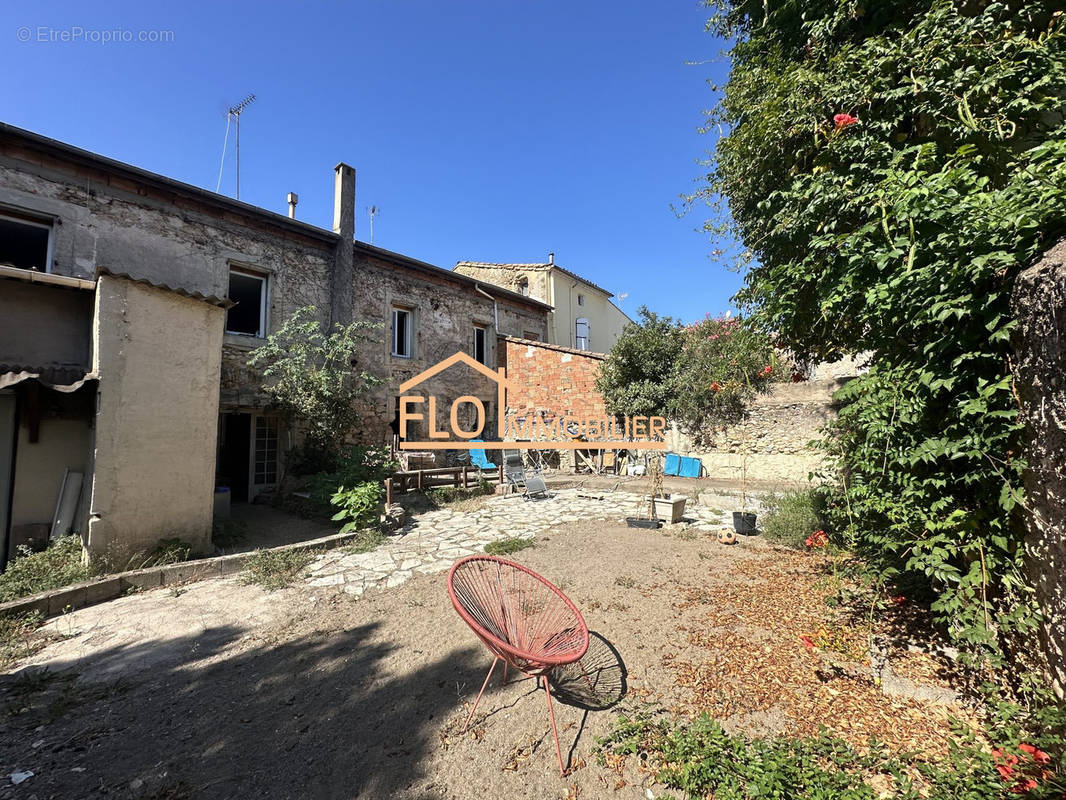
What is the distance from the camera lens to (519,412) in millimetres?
14180

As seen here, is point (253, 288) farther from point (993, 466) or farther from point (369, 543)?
point (993, 466)

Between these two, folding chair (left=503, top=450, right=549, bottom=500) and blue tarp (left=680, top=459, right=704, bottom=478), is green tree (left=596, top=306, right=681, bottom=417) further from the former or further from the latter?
folding chair (left=503, top=450, right=549, bottom=500)

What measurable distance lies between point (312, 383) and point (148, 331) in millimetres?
3336

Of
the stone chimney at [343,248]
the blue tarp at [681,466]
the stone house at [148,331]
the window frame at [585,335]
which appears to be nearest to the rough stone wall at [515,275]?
the window frame at [585,335]

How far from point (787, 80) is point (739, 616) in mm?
4581

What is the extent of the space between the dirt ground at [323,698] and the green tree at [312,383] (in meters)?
4.26

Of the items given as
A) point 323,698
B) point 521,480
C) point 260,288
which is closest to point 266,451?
point 260,288

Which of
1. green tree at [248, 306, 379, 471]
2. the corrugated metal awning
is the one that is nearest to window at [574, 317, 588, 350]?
green tree at [248, 306, 379, 471]

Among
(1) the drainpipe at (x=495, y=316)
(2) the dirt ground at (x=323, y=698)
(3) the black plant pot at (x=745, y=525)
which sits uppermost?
(1) the drainpipe at (x=495, y=316)

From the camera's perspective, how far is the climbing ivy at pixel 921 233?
2.08m

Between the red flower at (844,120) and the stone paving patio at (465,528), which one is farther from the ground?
the red flower at (844,120)

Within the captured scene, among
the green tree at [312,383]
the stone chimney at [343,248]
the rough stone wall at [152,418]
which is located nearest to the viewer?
the rough stone wall at [152,418]

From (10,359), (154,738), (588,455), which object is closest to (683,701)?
(154,738)

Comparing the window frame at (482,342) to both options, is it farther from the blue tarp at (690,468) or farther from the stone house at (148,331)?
the blue tarp at (690,468)
